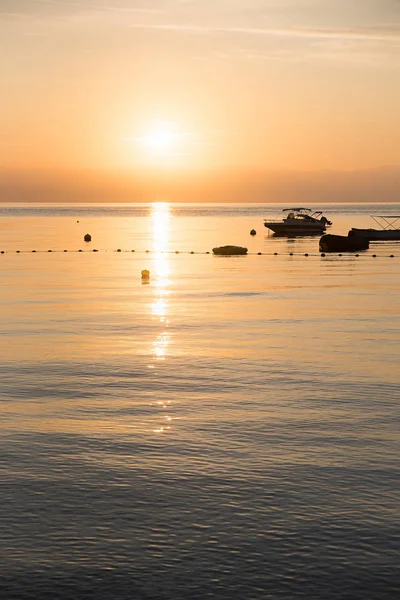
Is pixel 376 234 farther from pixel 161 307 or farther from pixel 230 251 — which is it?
pixel 161 307

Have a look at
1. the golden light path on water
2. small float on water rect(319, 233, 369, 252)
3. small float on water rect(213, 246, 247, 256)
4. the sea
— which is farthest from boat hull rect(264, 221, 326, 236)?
the sea

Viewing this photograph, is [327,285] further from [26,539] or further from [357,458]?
[26,539]

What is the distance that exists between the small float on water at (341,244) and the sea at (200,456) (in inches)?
2438

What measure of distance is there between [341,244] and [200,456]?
89.0 m

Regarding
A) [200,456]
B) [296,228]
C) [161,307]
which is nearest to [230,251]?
[296,228]

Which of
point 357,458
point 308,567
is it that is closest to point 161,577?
point 308,567

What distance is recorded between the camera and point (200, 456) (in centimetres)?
1895

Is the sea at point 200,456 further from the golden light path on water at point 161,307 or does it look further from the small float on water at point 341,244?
the small float on water at point 341,244

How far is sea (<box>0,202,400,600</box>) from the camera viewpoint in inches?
513

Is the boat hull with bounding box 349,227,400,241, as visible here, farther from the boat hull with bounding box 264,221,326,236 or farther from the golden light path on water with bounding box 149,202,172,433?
the golden light path on water with bounding box 149,202,172,433

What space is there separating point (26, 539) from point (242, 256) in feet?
277

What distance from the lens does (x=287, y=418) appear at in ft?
73.5

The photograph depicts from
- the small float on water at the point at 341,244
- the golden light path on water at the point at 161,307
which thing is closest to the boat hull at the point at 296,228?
the small float on water at the point at 341,244

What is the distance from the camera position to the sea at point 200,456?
513 inches
